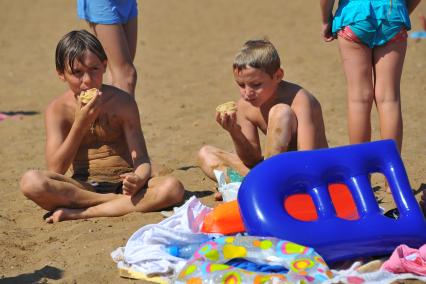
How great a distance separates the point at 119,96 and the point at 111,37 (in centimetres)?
85

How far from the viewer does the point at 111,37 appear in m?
5.58

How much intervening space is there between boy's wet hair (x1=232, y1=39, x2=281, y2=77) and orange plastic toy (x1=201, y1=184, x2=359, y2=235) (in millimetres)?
1029

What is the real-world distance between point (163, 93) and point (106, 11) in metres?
2.78

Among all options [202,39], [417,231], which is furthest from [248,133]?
[202,39]

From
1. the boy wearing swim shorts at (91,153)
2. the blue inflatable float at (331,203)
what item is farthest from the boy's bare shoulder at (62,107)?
the blue inflatable float at (331,203)

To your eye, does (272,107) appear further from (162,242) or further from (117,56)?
(117,56)

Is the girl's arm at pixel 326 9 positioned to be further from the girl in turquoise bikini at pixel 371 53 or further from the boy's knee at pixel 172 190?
the boy's knee at pixel 172 190

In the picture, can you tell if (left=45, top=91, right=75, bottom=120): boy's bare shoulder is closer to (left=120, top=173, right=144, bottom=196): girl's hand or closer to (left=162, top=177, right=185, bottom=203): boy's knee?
(left=120, top=173, right=144, bottom=196): girl's hand

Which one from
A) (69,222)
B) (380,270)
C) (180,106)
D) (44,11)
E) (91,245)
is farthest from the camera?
(44,11)

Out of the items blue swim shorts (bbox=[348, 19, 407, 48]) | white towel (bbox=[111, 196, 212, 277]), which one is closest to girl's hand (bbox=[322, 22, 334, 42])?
blue swim shorts (bbox=[348, 19, 407, 48])

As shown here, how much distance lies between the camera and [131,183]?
4.56m

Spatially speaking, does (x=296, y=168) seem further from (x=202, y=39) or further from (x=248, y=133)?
(x=202, y=39)

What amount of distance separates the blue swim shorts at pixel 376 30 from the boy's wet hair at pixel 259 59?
508 millimetres

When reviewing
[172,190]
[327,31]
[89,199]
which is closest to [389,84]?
[327,31]
